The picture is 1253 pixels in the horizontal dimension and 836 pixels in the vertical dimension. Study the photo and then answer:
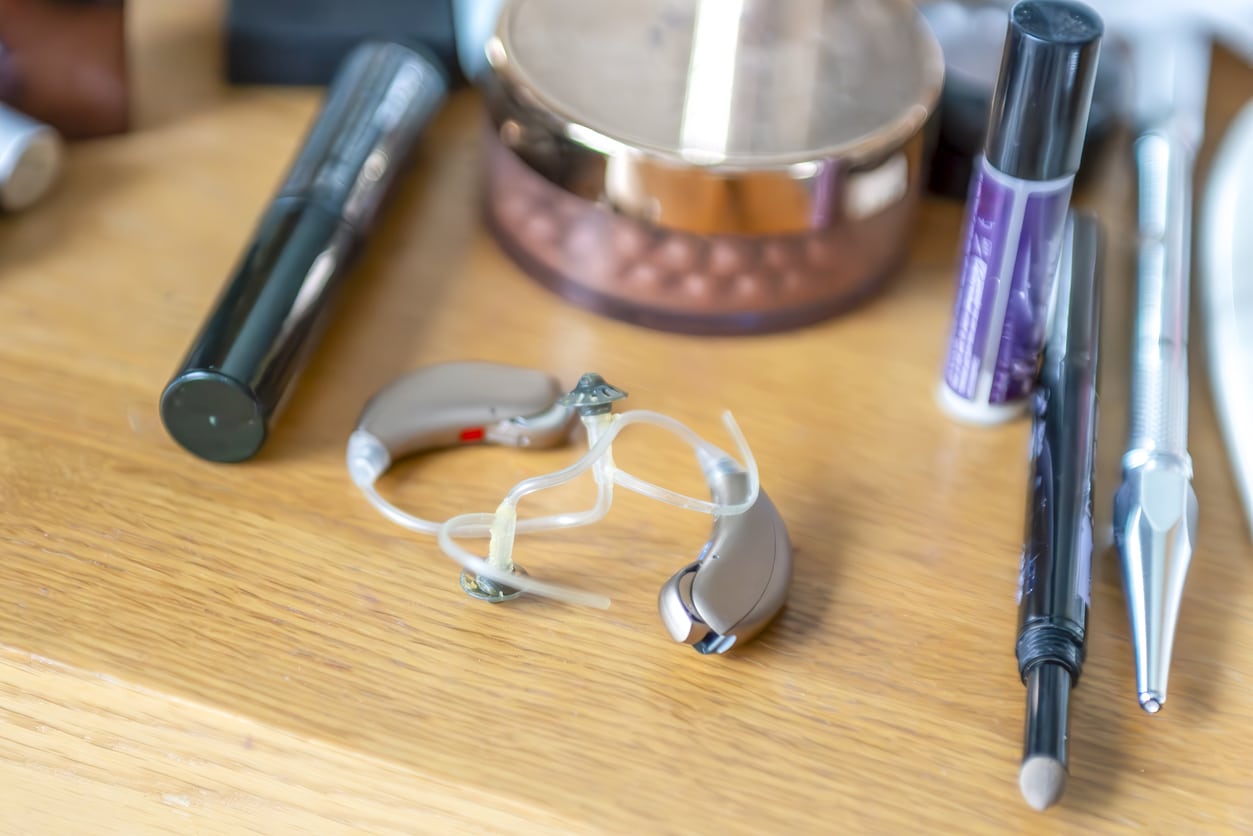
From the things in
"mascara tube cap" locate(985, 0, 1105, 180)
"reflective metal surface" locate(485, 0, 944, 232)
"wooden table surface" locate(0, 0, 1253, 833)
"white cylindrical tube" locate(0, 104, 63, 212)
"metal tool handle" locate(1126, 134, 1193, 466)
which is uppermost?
"mascara tube cap" locate(985, 0, 1105, 180)

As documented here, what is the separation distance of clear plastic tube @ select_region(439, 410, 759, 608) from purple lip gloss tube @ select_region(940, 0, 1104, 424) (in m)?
0.08

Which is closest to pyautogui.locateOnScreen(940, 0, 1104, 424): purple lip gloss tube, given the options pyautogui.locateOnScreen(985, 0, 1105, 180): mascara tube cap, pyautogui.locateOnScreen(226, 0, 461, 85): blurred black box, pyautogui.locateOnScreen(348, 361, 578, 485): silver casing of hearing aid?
pyautogui.locateOnScreen(985, 0, 1105, 180): mascara tube cap

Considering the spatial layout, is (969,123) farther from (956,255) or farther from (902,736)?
(902,736)

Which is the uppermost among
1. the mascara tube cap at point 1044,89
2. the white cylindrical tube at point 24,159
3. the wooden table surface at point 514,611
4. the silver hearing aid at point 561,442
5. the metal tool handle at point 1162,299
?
the mascara tube cap at point 1044,89

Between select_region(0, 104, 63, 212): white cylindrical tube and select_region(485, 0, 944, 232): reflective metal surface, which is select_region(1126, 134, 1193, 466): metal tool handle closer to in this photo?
select_region(485, 0, 944, 232): reflective metal surface

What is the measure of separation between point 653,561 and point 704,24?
183mm

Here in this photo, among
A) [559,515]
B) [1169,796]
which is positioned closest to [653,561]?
[559,515]

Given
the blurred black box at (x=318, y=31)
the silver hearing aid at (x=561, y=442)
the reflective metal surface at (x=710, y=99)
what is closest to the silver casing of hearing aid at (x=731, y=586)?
the silver hearing aid at (x=561, y=442)

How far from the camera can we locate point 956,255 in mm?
461

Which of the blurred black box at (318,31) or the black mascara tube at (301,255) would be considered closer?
the black mascara tube at (301,255)

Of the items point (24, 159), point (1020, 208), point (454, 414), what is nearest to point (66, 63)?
point (24, 159)

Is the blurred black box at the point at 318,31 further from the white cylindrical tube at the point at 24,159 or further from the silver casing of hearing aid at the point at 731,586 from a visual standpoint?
the silver casing of hearing aid at the point at 731,586

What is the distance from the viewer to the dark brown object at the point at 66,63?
0.43 meters

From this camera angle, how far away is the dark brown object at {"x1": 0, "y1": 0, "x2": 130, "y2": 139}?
426mm
